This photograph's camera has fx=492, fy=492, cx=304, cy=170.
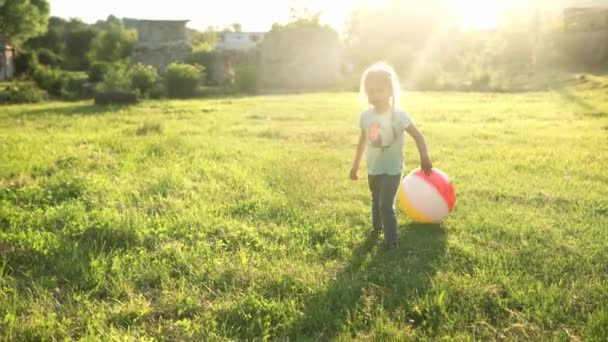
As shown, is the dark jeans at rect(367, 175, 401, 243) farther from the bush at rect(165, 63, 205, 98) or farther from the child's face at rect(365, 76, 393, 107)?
the bush at rect(165, 63, 205, 98)

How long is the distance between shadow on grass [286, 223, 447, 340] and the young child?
251 mm

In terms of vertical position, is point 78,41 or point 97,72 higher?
point 78,41

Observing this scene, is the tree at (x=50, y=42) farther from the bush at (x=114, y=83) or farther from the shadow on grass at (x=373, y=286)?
the shadow on grass at (x=373, y=286)

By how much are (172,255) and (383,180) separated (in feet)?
6.41

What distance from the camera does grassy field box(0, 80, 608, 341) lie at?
3.17m

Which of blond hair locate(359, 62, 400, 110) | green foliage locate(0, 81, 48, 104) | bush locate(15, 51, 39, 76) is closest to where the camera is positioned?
blond hair locate(359, 62, 400, 110)

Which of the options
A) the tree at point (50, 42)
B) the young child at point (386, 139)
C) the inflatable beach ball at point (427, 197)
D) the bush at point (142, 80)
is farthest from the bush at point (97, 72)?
the young child at point (386, 139)

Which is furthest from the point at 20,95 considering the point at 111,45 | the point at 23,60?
the point at 111,45

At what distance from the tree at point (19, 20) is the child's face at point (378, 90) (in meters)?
44.3

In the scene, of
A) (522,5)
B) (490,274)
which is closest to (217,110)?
(490,274)

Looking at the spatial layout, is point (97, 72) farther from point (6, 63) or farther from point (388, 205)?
point (388, 205)

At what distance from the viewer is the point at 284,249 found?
434 cm

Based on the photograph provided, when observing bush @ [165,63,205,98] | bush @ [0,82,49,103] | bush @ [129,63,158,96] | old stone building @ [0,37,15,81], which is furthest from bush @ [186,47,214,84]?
bush @ [0,82,49,103]

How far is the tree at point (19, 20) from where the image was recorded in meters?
40.0
